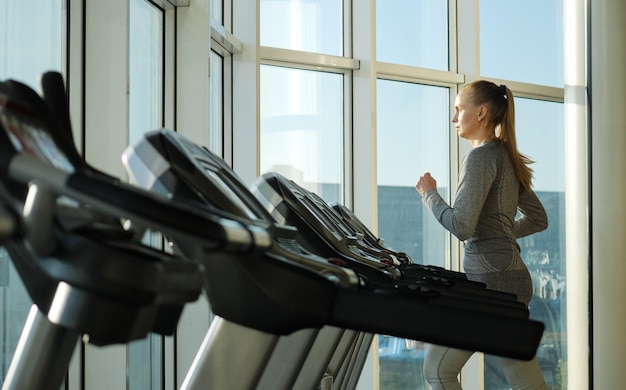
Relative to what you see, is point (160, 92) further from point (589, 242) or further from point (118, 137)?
point (589, 242)

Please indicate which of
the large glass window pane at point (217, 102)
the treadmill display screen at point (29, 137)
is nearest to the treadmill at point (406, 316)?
the treadmill display screen at point (29, 137)

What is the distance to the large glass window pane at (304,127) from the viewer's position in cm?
464

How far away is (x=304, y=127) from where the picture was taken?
191 inches

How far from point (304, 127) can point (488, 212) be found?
6.56 feet

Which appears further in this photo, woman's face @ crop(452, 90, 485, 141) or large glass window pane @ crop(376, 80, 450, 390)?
large glass window pane @ crop(376, 80, 450, 390)

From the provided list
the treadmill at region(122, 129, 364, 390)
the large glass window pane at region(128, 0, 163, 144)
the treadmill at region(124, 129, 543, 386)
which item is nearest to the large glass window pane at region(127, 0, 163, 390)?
the large glass window pane at region(128, 0, 163, 144)

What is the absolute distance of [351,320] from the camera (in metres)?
1.10

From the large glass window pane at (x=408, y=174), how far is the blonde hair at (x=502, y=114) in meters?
2.11

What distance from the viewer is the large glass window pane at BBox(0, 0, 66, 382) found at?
2.08 m

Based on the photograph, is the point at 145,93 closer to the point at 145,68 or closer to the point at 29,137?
the point at 145,68

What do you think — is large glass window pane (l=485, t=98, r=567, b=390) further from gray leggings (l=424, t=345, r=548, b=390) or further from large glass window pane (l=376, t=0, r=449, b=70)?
gray leggings (l=424, t=345, r=548, b=390)

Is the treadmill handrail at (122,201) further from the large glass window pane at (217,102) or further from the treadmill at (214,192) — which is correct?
the large glass window pane at (217,102)

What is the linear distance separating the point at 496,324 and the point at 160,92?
8.22 feet

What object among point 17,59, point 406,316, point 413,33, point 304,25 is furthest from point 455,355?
point 413,33
